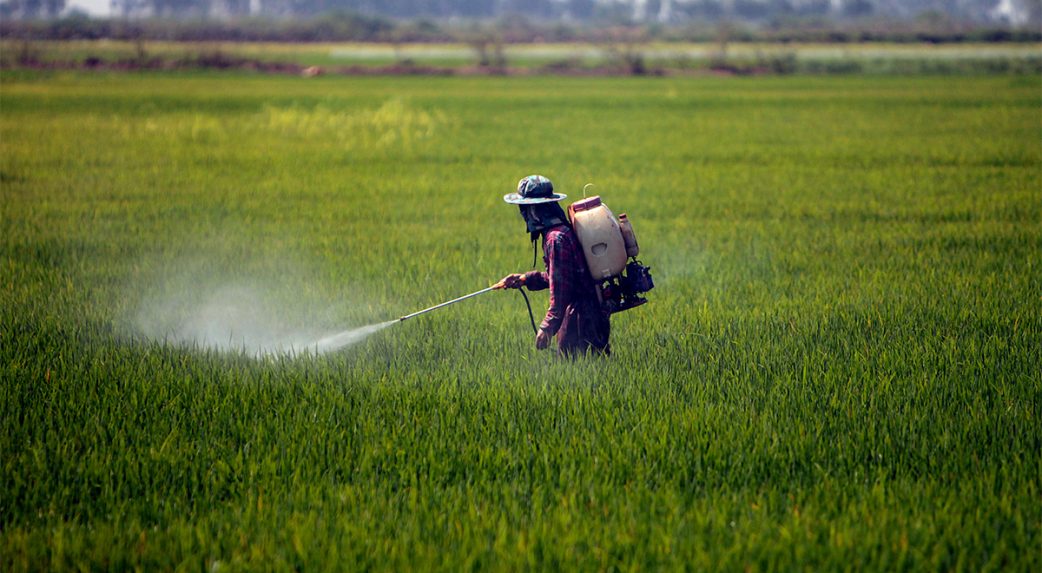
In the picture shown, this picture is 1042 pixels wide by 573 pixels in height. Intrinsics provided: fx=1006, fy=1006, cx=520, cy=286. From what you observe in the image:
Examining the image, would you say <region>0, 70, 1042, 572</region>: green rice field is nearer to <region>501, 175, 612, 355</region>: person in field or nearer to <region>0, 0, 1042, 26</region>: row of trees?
<region>501, 175, 612, 355</region>: person in field

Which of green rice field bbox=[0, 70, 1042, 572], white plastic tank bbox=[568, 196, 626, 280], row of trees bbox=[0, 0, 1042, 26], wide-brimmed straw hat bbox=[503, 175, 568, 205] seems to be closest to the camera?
green rice field bbox=[0, 70, 1042, 572]

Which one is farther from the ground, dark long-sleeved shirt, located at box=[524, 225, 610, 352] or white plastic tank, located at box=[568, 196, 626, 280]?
white plastic tank, located at box=[568, 196, 626, 280]

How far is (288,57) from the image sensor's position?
6300 cm

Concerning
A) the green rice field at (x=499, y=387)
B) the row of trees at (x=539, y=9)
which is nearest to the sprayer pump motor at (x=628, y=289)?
the green rice field at (x=499, y=387)

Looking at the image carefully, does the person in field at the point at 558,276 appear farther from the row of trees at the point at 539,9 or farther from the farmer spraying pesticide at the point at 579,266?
the row of trees at the point at 539,9

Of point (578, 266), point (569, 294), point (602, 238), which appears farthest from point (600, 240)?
point (569, 294)

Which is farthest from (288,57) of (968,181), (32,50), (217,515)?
(217,515)

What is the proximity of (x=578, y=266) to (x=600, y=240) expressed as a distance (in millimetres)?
A: 314

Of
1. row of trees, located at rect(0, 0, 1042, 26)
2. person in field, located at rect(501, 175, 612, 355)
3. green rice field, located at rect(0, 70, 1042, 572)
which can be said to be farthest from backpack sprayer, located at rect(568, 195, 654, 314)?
row of trees, located at rect(0, 0, 1042, 26)

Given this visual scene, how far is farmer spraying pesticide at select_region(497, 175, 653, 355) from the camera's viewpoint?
203 inches

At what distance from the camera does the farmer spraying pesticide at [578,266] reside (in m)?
5.16

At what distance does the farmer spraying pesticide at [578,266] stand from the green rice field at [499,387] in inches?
11.4

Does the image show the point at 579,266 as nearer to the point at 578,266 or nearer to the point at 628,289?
the point at 578,266

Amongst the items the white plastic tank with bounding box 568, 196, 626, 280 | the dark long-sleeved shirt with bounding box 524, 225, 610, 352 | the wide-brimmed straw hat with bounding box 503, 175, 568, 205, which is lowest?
the dark long-sleeved shirt with bounding box 524, 225, 610, 352
